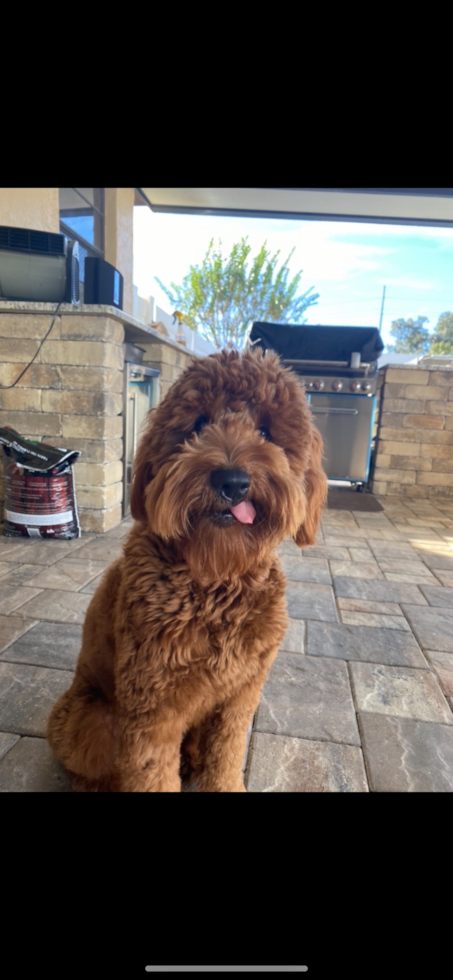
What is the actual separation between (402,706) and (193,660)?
127cm

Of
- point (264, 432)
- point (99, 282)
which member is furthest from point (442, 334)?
point (264, 432)

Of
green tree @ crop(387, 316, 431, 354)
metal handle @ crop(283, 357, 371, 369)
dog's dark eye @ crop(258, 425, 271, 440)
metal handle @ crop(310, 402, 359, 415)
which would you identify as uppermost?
green tree @ crop(387, 316, 431, 354)

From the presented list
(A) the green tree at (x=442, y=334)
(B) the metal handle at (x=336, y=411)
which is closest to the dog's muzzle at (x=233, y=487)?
(B) the metal handle at (x=336, y=411)

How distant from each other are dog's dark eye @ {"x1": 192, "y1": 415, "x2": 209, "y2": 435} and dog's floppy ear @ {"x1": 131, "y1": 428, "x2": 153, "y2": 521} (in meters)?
0.15

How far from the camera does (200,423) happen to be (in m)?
1.08

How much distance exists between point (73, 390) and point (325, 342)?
4018 millimetres

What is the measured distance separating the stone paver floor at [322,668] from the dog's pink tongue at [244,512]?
91 centimetres

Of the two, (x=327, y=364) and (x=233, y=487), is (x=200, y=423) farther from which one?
(x=327, y=364)

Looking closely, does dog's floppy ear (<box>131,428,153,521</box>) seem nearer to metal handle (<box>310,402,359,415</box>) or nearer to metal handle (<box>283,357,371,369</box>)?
metal handle (<box>310,402,359,415</box>)

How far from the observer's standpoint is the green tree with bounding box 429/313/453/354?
9.84 metres

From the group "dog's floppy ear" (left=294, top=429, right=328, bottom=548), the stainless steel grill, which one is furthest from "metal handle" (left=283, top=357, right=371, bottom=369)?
"dog's floppy ear" (left=294, top=429, right=328, bottom=548)

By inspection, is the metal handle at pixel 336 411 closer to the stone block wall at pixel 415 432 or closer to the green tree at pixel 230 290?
the stone block wall at pixel 415 432
